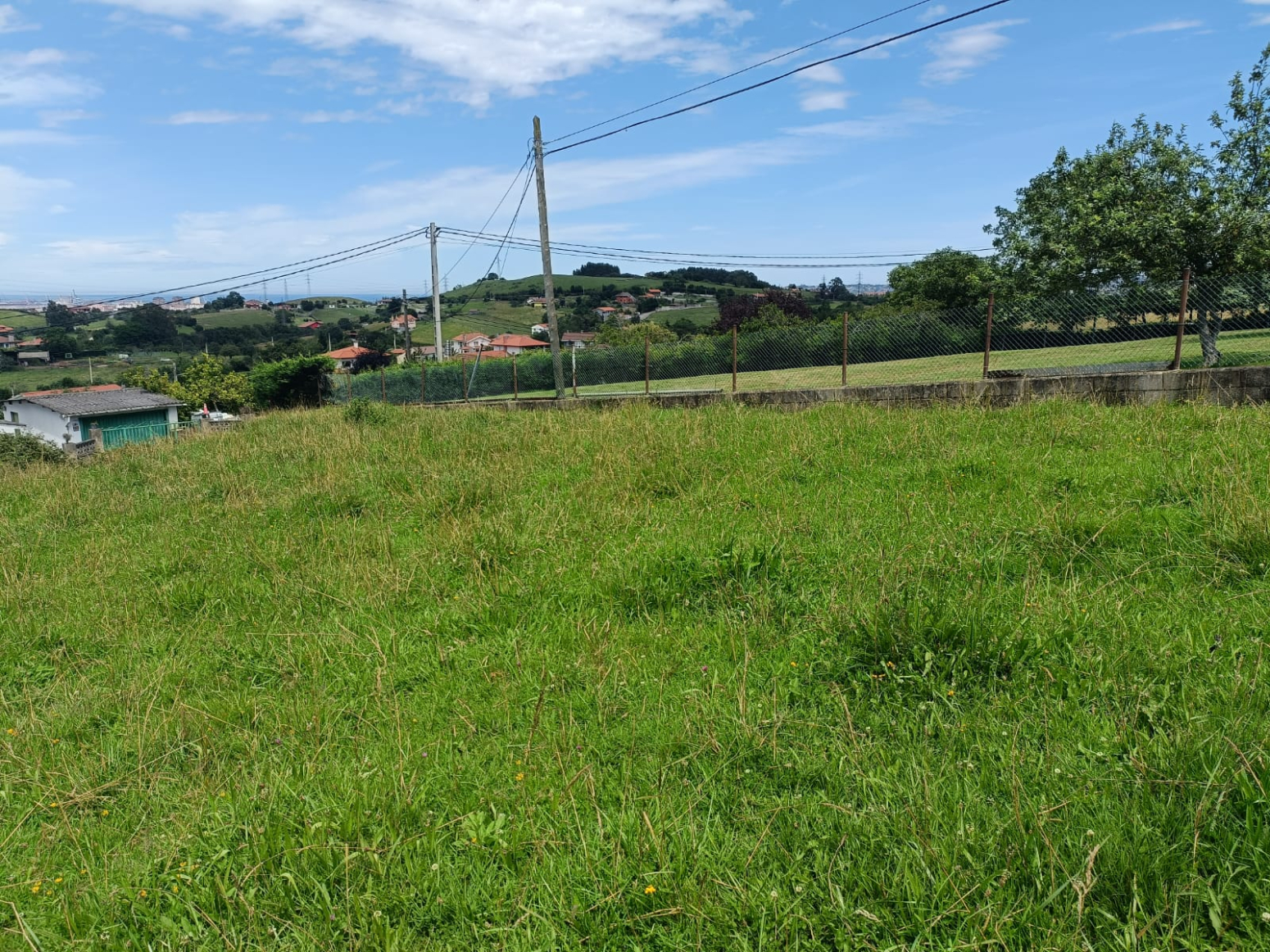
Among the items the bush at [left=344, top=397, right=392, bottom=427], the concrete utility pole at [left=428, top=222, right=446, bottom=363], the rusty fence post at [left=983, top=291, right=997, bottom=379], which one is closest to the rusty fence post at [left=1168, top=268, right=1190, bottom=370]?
the rusty fence post at [left=983, top=291, right=997, bottom=379]

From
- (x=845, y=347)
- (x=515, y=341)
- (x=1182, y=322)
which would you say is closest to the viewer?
(x=1182, y=322)

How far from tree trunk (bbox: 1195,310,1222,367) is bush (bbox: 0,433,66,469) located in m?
17.7

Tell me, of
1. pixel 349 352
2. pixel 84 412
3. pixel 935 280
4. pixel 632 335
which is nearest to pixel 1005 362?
pixel 935 280

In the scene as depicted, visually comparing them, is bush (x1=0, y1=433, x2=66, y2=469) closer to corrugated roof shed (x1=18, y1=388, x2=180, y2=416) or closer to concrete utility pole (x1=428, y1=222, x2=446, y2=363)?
concrete utility pole (x1=428, y1=222, x2=446, y2=363)

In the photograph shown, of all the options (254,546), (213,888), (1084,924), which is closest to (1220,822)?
(1084,924)

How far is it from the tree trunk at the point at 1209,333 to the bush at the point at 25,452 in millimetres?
17657

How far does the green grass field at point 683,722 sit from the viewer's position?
1960 millimetres

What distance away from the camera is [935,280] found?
173ft

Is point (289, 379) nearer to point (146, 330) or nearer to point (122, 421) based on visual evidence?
point (122, 421)

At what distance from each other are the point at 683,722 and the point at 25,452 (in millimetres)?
21157

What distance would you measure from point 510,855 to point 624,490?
4135 millimetres

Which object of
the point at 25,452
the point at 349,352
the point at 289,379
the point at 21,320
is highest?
the point at 21,320

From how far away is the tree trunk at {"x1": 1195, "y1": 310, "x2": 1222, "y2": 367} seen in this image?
9.56 metres

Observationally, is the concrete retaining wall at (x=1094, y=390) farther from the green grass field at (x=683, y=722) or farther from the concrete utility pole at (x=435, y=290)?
the concrete utility pole at (x=435, y=290)
